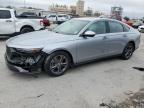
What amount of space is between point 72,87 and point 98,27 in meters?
2.35

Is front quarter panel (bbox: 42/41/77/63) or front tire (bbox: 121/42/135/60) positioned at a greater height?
front quarter panel (bbox: 42/41/77/63)

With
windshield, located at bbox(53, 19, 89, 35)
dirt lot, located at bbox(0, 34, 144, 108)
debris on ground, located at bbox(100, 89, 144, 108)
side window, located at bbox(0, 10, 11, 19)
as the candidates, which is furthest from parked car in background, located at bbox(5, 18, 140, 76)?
side window, located at bbox(0, 10, 11, 19)

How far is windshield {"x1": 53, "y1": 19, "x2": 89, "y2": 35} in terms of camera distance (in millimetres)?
5922

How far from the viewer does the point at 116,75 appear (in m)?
5.80

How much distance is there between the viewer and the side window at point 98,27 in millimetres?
6133

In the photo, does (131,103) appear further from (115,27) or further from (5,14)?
(5,14)

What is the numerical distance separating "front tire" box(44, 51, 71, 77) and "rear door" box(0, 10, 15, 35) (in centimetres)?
573

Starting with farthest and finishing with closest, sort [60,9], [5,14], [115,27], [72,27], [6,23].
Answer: [60,9] < [5,14] < [6,23] < [115,27] < [72,27]

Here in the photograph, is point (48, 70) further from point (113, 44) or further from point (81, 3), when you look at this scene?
point (81, 3)

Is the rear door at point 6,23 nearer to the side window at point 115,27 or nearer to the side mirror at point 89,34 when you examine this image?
the side window at point 115,27

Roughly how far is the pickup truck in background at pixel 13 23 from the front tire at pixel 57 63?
5.74m

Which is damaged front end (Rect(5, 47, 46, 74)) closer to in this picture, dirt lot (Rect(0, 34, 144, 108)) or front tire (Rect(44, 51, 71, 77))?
front tire (Rect(44, 51, 71, 77))

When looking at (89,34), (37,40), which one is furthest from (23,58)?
(89,34)

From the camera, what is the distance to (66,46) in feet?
17.4
